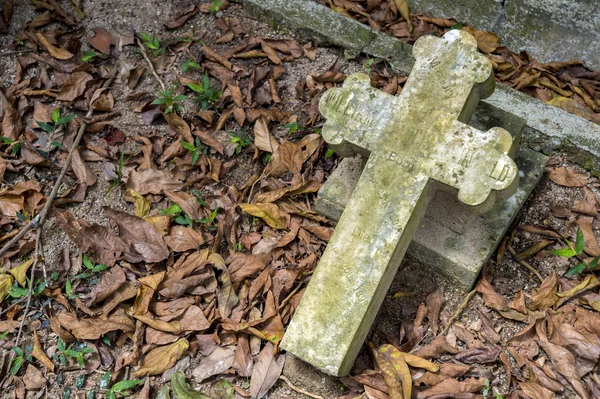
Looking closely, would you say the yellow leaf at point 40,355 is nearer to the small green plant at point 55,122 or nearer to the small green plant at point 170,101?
the small green plant at point 55,122

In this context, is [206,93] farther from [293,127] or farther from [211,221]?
[211,221]

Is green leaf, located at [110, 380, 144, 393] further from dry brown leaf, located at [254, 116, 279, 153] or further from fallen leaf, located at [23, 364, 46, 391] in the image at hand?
dry brown leaf, located at [254, 116, 279, 153]

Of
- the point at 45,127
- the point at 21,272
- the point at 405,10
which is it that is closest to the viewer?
the point at 21,272

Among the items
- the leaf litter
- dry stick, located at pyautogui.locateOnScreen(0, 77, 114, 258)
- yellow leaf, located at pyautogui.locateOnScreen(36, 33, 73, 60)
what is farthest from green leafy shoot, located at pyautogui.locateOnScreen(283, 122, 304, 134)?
yellow leaf, located at pyautogui.locateOnScreen(36, 33, 73, 60)

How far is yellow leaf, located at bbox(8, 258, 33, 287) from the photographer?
3256 mm

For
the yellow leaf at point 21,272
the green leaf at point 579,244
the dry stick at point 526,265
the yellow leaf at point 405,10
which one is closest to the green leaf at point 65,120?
the yellow leaf at point 21,272

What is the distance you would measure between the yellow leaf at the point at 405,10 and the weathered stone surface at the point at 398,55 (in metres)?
0.28

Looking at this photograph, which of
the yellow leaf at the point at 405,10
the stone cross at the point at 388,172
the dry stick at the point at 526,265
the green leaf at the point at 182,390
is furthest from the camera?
the yellow leaf at the point at 405,10

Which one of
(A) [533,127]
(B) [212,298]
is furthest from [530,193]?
(B) [212,298]

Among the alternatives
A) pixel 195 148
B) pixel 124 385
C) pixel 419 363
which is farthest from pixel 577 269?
pixel 124 385

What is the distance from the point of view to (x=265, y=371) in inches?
116

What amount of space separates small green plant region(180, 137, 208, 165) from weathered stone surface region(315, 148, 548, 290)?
0.78 metres

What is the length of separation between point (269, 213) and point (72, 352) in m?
1.18

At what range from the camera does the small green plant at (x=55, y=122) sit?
3.76 metres
